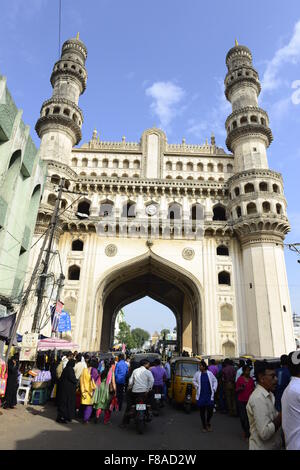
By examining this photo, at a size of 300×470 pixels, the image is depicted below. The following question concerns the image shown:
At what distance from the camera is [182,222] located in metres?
25.4

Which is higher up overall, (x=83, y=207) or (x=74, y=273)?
(x=83, y=207)

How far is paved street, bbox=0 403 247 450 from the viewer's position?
5770 millimetres

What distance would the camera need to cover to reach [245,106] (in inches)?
1120

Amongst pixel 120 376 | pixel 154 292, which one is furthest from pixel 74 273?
pixel 120 376

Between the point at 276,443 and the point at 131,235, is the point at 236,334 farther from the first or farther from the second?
the point at 276,443

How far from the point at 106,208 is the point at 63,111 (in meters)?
10.2

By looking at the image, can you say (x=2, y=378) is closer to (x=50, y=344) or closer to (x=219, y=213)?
(x=50, y=344)

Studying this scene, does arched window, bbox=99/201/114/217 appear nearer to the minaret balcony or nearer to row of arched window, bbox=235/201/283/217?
row of arched window, bbox=235/201/283/217

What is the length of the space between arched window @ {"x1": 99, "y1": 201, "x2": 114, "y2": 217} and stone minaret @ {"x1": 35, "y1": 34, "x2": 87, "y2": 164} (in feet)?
16.4

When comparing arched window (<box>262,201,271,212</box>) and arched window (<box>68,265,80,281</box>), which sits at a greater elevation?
arched window (<box>262,201,271,212</box>)

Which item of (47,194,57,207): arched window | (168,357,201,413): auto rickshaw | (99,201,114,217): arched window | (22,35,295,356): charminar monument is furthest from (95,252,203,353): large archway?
(168,357,201,413): auto rickshaw

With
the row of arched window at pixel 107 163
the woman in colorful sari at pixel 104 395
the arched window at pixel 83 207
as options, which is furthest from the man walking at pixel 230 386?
the row of arched window at pixel 107 163

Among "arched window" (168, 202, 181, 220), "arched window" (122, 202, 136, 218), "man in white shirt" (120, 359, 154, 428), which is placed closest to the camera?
"man in white shirt" (120, 359, 154, 428)

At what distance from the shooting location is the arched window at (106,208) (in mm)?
26050
